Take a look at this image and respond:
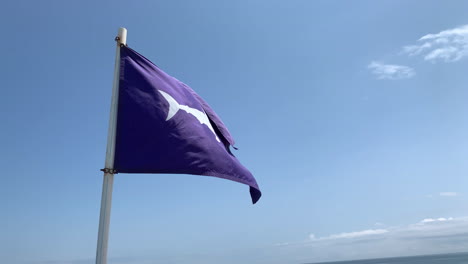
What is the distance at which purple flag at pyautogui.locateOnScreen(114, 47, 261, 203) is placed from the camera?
521 centimetres

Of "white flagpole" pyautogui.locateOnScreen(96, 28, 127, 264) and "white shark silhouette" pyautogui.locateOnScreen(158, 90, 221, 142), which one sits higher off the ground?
"white shark silhouette" pyautogui.locateOnScreen(158, 90, 221, 142)

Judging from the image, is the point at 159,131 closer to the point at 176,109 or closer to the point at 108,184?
the point at 176,109

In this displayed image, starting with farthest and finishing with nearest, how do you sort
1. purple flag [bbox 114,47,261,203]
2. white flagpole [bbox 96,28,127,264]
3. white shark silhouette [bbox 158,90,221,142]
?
white shark silhouette [bbox 158,90,221,142] < purple flag [bbox 114,47,261,203] < white flagpole [bbox 96,28,127,264]

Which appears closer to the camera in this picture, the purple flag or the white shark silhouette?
the purple flag

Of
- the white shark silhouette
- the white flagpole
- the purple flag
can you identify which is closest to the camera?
the white flagpole

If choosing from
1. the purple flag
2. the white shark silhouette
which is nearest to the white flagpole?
the purple flag

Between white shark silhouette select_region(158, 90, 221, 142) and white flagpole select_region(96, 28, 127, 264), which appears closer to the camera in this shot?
white flagpole select_region(96, 28, 127, 264)

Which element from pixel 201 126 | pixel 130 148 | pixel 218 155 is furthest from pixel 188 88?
pixel 130 148

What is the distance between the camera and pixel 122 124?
17.1 ft

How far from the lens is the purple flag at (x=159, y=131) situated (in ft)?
17.1

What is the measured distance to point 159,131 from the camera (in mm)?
5480

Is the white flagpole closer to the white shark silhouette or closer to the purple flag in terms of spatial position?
the purple flag

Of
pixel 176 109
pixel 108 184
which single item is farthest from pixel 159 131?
pixel 108 184

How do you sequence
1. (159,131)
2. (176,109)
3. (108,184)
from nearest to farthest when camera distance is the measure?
(108,184), (159,131), (176,109)
